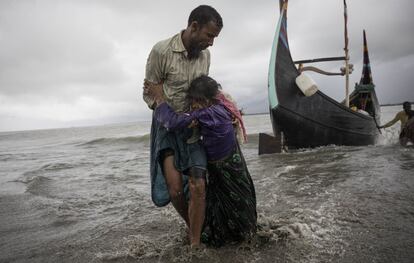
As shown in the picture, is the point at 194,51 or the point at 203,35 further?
the point at 194,51

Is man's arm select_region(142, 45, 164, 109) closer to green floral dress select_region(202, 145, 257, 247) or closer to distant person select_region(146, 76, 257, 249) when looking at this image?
distant person select_region(146, 76, 257, 249)

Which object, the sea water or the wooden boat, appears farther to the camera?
the wooden boat

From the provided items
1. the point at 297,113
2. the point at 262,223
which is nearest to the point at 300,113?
the point at 297,113

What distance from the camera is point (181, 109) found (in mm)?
2336

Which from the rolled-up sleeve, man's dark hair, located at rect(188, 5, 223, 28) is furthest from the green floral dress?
man's dark hair, located at rect(188, 5, 223, 28)

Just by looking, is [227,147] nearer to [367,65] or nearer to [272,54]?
[272,54]

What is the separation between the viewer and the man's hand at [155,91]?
2219 mm

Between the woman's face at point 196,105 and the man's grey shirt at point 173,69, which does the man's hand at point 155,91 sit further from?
the woman's face at point 196,105

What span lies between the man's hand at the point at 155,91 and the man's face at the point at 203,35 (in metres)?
0.35

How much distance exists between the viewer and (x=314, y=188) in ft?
13.3

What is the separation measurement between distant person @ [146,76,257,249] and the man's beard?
19cm

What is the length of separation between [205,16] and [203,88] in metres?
0.47

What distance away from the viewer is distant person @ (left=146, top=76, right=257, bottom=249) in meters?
2.21

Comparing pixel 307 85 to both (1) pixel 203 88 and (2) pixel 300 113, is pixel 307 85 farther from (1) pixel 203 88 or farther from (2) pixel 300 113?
(1) pixel 203 88
